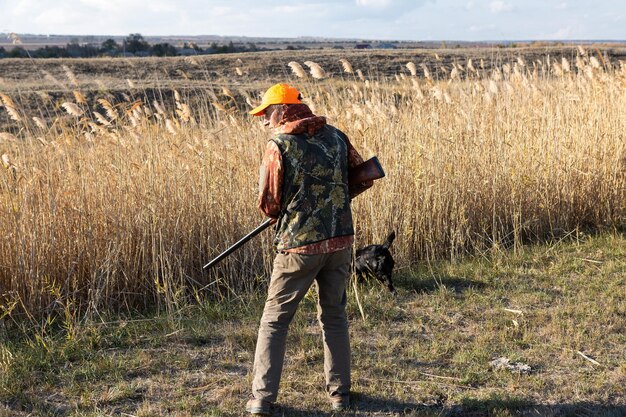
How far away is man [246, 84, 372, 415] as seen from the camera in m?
3.38

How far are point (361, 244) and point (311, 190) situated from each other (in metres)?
2.95

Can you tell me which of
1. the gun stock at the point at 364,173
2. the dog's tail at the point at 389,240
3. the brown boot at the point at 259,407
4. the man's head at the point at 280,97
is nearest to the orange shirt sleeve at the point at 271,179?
the man's head at the point at 280,97

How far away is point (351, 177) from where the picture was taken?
3.68 m

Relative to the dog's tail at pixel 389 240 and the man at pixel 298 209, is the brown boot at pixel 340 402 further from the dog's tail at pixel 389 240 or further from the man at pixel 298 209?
the dog's tail at pixel 389 240

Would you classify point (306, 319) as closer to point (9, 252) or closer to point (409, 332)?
point (409, 332)

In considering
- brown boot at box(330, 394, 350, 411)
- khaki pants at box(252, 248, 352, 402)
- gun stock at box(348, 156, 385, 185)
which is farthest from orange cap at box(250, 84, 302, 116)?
brown boot at box(330, 394, 350, 411)

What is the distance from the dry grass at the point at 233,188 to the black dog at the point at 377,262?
66cm

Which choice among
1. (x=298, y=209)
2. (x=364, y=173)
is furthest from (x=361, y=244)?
(x=298, y=209)

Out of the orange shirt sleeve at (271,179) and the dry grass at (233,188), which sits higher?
the orange shirt sleeve at (271,179)

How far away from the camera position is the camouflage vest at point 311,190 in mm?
3367

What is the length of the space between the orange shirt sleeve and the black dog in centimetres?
208

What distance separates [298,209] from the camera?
342cm

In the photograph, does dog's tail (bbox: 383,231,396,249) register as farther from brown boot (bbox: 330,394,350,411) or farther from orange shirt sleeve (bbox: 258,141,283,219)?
orange shirt sleeve (bbox: 258,141,283,219)

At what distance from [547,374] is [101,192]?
348cm
